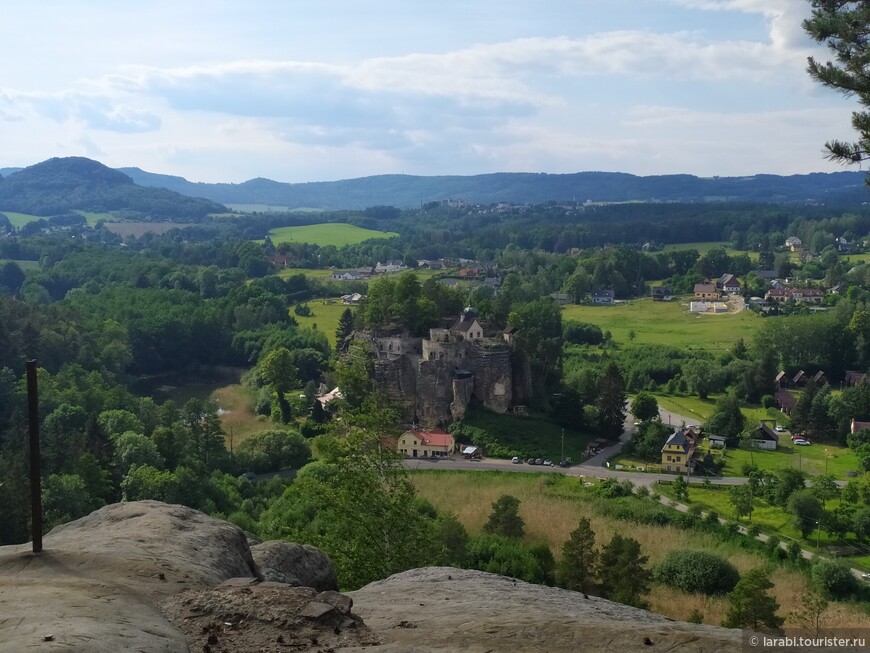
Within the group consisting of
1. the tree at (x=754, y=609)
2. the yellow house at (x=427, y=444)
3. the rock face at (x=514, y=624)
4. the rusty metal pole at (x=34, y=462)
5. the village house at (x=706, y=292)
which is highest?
the rusty metal pole at (x=34, y=462)

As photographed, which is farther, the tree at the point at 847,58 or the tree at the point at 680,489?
the tree at the point at 680,489

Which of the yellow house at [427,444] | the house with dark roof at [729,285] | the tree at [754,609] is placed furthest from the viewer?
the house with dark roof at [729,285]

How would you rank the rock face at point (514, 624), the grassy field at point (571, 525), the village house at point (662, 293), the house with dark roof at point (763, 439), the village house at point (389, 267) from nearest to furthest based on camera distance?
the rock face at point (514, 624), the grassy field at point (571, 525), the house with dark roof at point (763, 439), the village house at point (662, 293), the village house at point (389, 267)

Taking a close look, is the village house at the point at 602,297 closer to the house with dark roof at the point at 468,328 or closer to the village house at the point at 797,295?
the village house at the point at 797,295

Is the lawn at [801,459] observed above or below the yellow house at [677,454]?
below

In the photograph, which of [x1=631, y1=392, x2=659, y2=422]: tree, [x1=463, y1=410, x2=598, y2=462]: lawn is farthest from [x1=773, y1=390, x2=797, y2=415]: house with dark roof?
[x1=463, y1=410, x2=598, y2=462]: lawn

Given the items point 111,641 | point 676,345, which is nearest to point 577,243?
point 676,345

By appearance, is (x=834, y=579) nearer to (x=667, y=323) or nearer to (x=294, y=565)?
Answer: (x=294, y=565)

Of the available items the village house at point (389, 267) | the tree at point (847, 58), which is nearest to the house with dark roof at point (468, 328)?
the tree at point (847, 58)
